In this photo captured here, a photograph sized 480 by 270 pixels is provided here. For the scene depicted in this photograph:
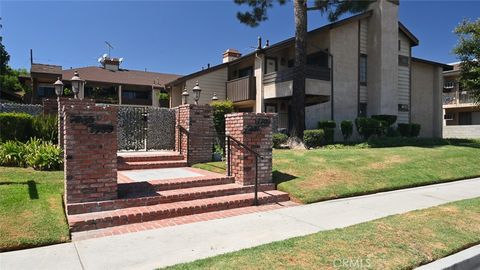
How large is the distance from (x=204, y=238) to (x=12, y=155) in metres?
6.60

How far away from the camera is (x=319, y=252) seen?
449cm

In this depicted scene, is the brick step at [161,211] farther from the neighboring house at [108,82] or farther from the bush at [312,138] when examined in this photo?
the neighboring house at [108,82]

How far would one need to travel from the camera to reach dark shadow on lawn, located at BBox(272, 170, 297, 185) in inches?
351

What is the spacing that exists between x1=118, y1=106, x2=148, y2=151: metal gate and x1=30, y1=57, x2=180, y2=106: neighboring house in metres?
17.1

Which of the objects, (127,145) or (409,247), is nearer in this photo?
(409,247)

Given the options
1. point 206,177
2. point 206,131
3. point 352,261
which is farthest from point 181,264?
point 206,131

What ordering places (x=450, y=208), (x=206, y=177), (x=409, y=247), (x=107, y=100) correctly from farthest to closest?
(x=107, y=100), (x=206, y=177), (x=450, y=208), (x=409, y=247)

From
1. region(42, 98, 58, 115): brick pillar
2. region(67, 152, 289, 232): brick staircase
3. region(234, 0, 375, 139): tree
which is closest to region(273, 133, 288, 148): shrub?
region(234, 0, 375, 139): tree

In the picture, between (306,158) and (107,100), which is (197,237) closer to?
(306,158)

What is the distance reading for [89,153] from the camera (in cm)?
645

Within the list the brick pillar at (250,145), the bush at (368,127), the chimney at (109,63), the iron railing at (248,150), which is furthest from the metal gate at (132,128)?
the chimney at (109,63)

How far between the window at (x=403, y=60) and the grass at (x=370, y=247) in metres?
16.3

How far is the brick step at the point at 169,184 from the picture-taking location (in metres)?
7.25

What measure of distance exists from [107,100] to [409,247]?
1152 inches
